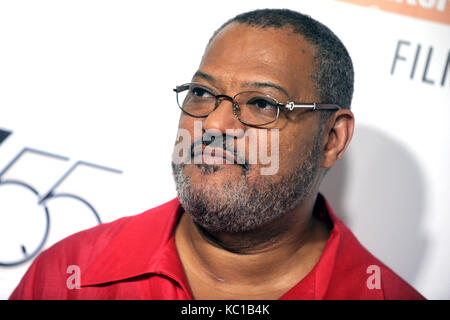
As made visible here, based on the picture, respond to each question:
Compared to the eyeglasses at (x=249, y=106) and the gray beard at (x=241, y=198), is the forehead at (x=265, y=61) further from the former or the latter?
the gray beard at (x=241, y=198)

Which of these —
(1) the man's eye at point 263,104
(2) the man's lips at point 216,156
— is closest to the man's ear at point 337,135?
(1) the man's eye at point 263,104

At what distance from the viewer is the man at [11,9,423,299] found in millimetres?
1253

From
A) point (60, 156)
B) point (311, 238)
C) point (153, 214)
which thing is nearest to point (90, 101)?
point (60, 156)

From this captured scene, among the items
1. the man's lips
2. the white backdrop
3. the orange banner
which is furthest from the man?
the orange banner

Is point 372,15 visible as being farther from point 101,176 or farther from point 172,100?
point 101,176

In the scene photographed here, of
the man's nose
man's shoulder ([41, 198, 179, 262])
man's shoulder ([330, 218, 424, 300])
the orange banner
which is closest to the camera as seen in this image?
the man's nose

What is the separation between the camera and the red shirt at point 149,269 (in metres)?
1.35

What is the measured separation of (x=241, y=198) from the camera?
49.0 inches

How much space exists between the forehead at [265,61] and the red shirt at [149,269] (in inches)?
18.3

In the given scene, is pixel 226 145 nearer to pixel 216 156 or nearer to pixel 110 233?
pixel 216 156

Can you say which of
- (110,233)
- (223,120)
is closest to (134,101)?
(110,233)

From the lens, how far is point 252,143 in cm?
125

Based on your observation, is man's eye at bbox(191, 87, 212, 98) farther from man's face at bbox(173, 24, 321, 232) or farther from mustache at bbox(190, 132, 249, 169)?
mustache at bbox(190, 132, 249, 169)

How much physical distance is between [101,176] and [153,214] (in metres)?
0.35
